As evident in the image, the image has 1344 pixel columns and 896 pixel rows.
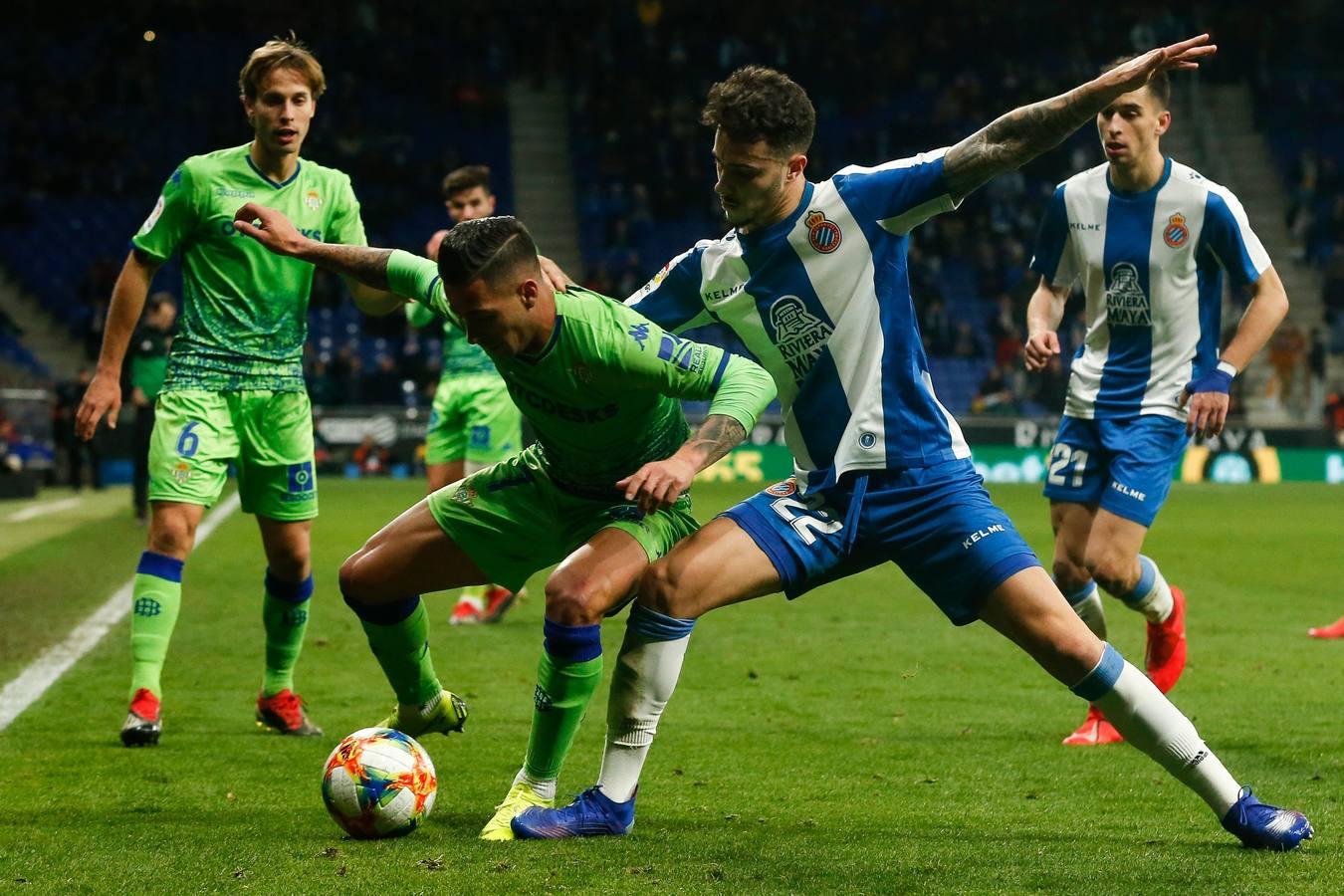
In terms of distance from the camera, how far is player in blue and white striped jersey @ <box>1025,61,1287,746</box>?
20.1 feet

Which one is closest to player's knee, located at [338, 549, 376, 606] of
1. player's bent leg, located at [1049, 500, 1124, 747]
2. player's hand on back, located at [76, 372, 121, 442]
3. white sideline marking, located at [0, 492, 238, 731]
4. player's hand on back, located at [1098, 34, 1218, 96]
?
player's hand on back, located at [76, 372, 121, 442]

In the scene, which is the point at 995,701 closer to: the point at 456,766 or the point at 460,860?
the point at 456,766

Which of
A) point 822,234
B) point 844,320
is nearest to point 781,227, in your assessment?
point 822,234

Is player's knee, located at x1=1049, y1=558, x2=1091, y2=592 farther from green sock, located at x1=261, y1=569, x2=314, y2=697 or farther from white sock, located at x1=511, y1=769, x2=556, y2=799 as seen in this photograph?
green sock, located at x1=261, y1=569, x2=314, y2=697

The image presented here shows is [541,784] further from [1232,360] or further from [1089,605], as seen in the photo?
[1232,360]

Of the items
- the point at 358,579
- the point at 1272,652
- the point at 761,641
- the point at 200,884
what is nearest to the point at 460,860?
the point at 200,884

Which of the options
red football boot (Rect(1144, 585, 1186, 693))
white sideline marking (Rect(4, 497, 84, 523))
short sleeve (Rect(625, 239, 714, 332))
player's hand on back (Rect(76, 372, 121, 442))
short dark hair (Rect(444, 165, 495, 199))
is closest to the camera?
short sleeve (Rect(625, 239, 714, 332))

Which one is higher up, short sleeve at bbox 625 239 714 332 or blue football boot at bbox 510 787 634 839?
short sleeve at bbox 625 239 714 332

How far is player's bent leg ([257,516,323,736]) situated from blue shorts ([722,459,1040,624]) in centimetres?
228

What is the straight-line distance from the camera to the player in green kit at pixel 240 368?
6.04 metres

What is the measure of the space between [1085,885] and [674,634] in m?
1.21

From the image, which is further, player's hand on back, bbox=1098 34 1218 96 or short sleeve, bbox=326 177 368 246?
short sleeve, bbox=326 177 368 246

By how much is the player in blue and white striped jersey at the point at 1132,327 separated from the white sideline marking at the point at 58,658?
4078mm

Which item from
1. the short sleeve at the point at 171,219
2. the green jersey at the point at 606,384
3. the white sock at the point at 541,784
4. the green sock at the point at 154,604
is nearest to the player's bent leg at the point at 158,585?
the green sock at the point at 154,604
